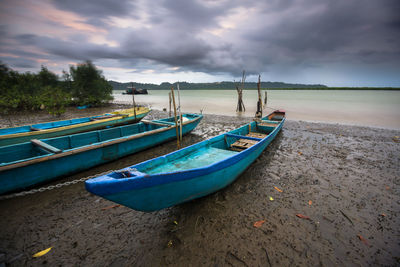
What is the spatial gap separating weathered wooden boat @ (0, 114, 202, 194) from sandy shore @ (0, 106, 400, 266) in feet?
1.53

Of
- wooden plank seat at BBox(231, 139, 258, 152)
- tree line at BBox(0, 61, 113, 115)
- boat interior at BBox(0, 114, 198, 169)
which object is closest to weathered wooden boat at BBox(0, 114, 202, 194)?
boat interior at BBox(0, 114, 198, 169)

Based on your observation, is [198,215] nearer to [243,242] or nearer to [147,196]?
[243,242]

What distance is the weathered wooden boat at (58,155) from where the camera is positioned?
4.30 metres

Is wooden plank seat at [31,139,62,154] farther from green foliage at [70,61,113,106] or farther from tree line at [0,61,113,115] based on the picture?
green foliage at [70,61,113,106]

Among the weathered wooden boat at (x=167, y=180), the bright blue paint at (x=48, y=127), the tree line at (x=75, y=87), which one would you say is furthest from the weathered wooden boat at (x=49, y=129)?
the tree line at (x=75, y=87)

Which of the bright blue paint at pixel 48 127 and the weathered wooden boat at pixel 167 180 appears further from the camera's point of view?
the bright blue paint at pixel 48 127

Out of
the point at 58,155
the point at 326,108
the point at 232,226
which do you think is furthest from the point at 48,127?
the point at 326,108

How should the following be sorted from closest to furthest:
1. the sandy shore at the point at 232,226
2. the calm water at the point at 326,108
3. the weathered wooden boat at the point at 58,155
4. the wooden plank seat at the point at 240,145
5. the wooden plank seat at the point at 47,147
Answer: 1. the sandy shore at the point at 232,226
2. the weathered wooden boat at the point at 58,155
3. the wooden plank seat at the point at 47,147
4. the wooden plank seat at the point at 240,145
5. the calm water at the point at 326,108

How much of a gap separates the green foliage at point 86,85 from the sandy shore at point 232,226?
2547 centimetres

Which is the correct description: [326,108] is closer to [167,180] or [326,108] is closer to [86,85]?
[167,180]

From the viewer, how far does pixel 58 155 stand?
4.88m

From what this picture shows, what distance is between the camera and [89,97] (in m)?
25.7

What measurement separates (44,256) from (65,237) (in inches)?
16.1

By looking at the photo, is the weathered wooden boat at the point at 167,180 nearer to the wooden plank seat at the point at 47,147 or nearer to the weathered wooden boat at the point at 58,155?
the weathered wooden boat at the point at 58,155
